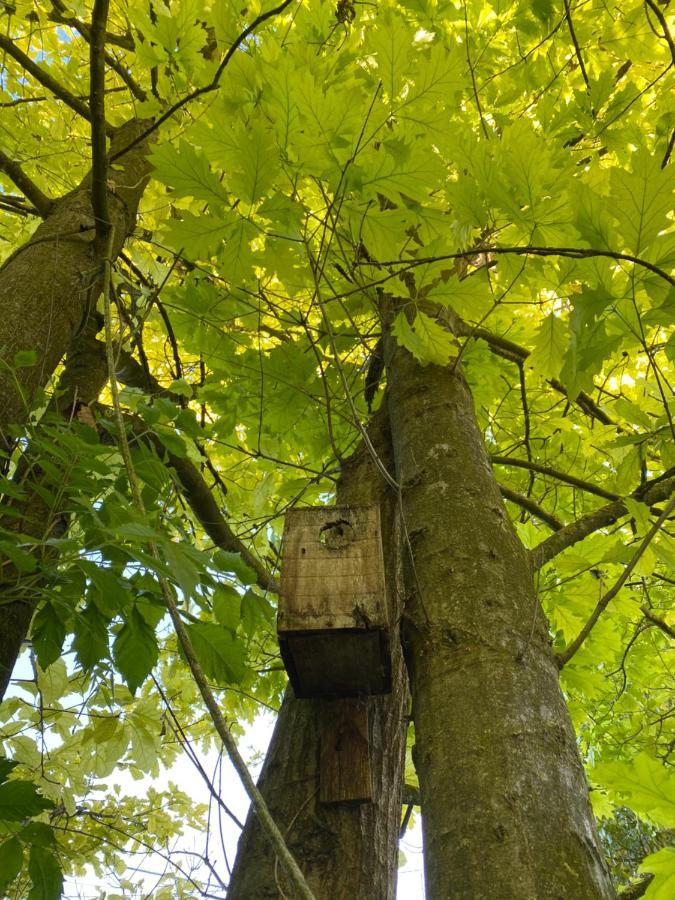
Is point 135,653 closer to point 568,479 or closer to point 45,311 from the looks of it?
point 45,311

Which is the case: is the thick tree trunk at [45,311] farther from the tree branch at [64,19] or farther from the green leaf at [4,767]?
the tree branch at [64,19]

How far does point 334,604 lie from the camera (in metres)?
1.14

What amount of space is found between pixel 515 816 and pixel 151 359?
3540mm

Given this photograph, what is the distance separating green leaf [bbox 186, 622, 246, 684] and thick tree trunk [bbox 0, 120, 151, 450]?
2.41ft

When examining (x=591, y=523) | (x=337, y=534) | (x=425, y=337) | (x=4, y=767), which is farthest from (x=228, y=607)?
(x=591, y=523)

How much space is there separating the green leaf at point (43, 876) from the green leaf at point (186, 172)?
1107mm

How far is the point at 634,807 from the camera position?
66 centimetres

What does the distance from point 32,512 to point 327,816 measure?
3.39ft

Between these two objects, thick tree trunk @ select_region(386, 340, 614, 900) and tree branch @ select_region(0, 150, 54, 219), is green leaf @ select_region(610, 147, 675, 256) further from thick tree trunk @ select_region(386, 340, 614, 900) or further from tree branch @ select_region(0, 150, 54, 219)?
tree branch @ select_region(0, 150, 54, 219)

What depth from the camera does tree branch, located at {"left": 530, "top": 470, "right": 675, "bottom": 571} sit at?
1362mm

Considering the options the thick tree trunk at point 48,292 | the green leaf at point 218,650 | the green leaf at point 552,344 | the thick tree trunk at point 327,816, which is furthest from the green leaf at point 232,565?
the green leaf at point 552,344

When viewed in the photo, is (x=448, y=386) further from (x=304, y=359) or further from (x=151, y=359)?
(x=151, y=359)

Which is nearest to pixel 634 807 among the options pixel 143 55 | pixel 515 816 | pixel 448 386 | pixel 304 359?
pixel 515 816

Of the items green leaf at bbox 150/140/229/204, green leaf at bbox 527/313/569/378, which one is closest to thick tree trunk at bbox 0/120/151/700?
green leaf at bbox 150/140/229/204
